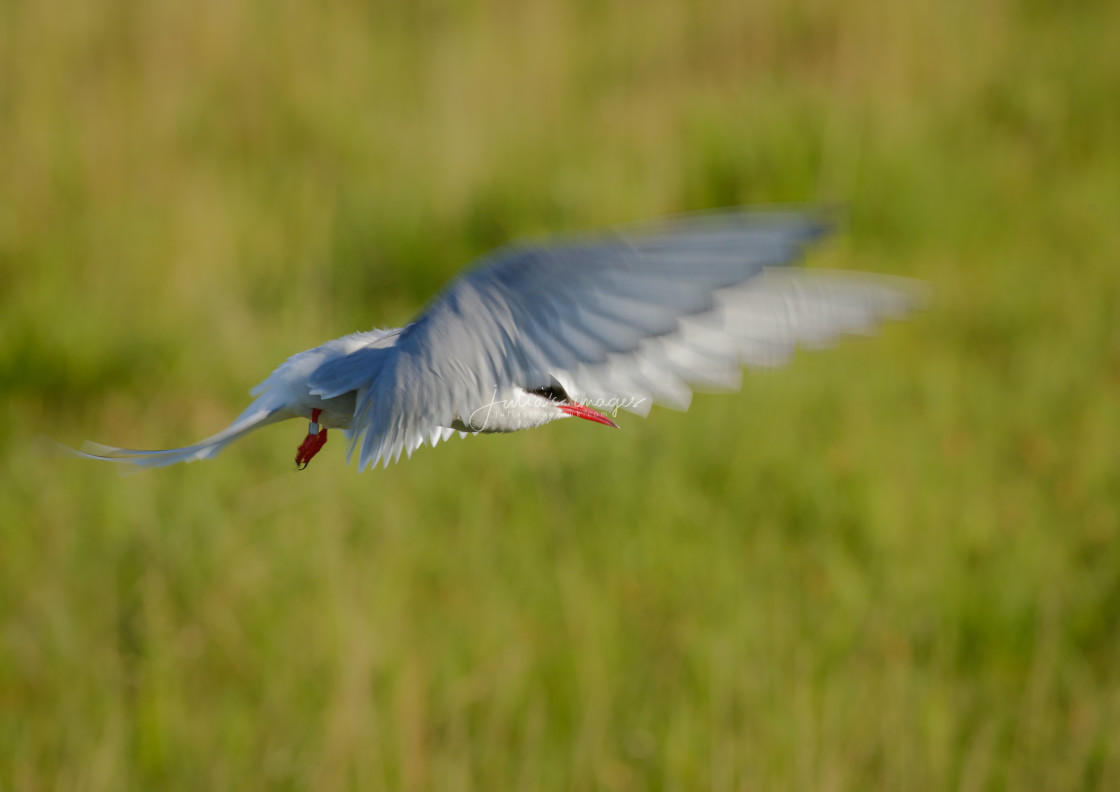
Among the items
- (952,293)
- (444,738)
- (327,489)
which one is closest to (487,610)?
(444,738)

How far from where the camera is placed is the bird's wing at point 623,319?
427 millimetres

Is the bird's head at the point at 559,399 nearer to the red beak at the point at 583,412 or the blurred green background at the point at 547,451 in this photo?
the red beak at the point at 583,412

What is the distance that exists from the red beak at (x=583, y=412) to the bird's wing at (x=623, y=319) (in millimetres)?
71

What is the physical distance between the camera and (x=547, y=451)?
267cm

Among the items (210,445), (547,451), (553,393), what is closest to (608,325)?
(553,393)

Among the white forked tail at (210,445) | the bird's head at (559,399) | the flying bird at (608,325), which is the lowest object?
the white forked tail at (210,445)

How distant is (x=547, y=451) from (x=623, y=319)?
2.23 m

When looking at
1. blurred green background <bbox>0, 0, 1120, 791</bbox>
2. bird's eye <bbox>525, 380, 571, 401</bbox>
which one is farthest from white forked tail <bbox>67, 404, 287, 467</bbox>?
blurred green background <bbox>0, 0, 1120, 791</bbox>

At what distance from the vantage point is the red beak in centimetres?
57

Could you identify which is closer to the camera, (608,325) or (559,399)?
(608,325)

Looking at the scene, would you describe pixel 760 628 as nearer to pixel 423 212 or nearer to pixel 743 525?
pixel 743 525

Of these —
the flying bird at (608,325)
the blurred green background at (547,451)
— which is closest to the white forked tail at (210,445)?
the flying bird at (608,325)

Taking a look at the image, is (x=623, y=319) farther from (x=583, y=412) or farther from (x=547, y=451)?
→ (x=547, y=451)

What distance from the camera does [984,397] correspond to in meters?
2.97
